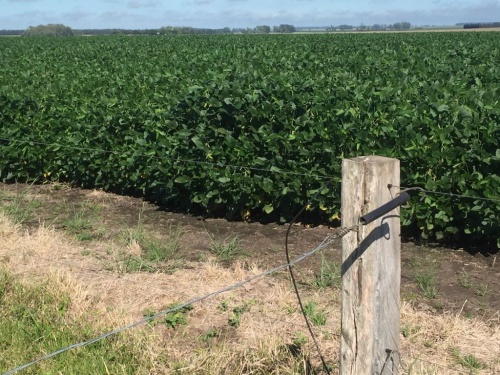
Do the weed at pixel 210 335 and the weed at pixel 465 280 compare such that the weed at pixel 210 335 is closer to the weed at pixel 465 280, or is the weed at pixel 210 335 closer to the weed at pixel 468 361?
the weed at pixel 468 361

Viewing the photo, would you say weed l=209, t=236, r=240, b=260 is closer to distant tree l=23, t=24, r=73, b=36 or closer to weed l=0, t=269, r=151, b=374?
weed l=0, t=269, r=151, b=374

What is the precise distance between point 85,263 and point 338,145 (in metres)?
2.61

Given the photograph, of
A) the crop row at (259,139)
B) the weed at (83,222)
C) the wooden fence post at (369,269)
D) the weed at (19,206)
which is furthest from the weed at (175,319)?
the weed at (19,206)

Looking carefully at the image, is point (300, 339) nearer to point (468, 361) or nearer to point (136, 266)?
point (468, 361)

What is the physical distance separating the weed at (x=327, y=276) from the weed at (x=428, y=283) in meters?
0.62

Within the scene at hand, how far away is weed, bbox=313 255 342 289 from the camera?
228 inches

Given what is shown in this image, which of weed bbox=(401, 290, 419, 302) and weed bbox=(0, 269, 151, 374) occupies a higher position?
weed bbox=(0, 269, 151, 374)

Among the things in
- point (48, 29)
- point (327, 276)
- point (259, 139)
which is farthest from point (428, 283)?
point (48, 29)

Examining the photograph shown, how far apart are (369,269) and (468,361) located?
1646 millimetres

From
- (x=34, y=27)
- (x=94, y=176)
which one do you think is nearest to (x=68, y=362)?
(x=94, y=176)

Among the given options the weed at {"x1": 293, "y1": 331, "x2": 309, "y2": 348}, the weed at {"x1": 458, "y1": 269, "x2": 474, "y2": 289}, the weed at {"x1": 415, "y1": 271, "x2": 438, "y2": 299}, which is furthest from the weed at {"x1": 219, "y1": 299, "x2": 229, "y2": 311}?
the weed at {"x1": 458, "y1": 269, "x2": 474, "y2": 289}

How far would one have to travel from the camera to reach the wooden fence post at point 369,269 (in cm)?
315

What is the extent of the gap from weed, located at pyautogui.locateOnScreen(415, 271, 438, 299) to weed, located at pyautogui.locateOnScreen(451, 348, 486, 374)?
1083 millimetres

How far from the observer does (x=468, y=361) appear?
4461 mm
